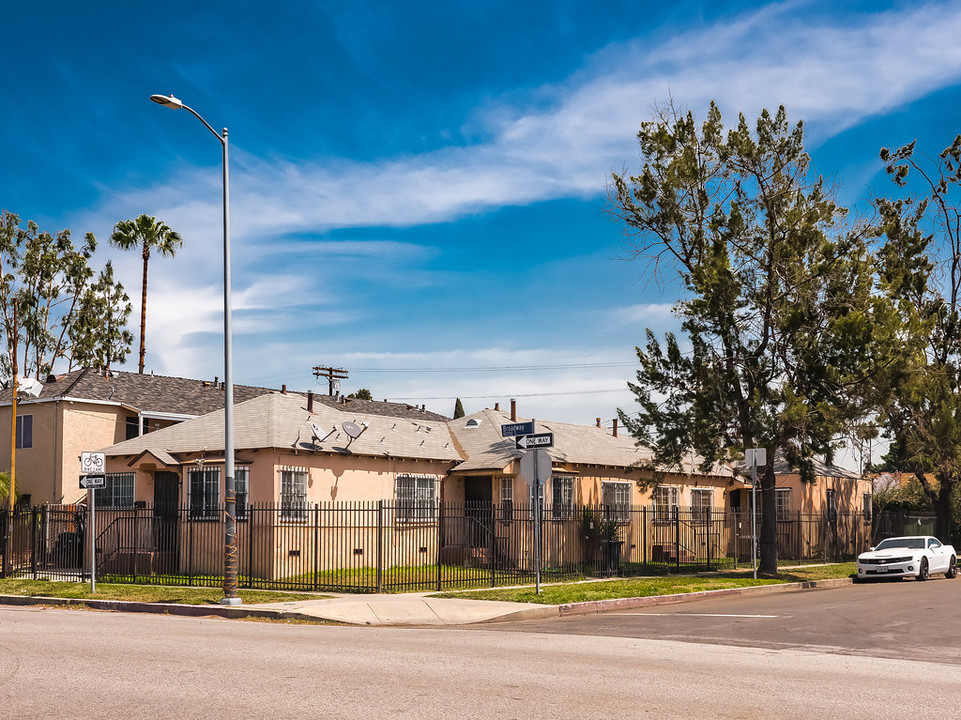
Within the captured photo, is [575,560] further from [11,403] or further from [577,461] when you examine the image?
[11,403]

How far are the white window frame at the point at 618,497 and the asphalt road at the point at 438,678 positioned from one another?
19155 millimetres

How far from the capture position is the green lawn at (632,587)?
2017 cm

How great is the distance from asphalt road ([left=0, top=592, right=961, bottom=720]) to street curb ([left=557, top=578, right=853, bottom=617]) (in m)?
4.83

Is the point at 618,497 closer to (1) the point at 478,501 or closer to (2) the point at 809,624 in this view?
(1) the point at 478,501

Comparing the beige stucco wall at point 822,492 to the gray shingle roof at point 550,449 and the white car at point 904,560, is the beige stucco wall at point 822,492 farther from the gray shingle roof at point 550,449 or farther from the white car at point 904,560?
the white car at point 904,560

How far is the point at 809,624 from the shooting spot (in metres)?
16.1

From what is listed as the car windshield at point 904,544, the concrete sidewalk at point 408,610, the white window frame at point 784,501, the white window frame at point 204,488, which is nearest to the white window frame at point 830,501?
the white window frame at point 784,501

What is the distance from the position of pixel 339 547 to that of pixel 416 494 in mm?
3666

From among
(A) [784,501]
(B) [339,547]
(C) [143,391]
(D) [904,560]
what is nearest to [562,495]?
(B) [339,547]

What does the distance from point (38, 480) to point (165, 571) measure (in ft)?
49.5

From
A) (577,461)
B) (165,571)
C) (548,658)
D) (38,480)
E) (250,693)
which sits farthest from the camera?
(38,480)

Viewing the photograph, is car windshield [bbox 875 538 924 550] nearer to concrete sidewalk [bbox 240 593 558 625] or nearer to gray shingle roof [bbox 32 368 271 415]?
concrete sidewalk [bbox 240 593 558 625]

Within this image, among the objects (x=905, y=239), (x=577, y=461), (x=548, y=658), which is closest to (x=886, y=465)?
(x=905, y=239)

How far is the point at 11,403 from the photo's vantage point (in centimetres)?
4034
